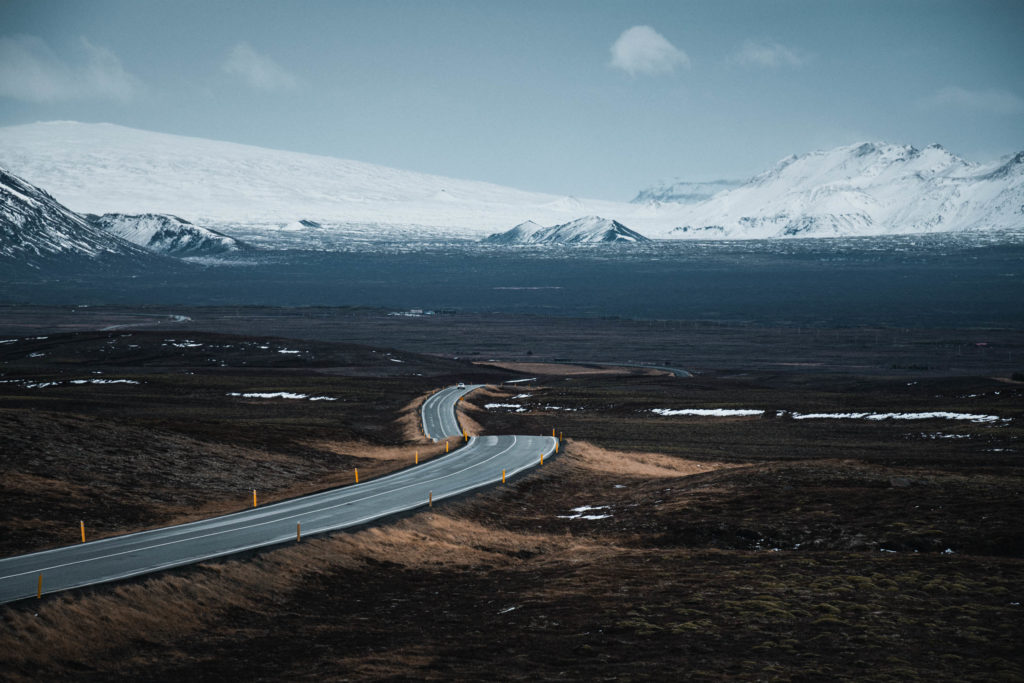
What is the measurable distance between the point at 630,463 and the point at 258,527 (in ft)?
91.1

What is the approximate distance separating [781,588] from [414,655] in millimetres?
11839

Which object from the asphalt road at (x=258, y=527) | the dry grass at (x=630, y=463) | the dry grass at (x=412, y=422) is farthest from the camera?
the dry grass at (x=412, y=422)

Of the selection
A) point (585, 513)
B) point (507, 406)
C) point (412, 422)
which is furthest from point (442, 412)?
point (585, 513)

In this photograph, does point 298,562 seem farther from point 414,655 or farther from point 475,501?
point 475,501

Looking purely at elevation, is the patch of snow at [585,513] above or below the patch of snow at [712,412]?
above

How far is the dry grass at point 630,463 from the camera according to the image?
56688 mm

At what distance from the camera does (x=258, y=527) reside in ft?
121

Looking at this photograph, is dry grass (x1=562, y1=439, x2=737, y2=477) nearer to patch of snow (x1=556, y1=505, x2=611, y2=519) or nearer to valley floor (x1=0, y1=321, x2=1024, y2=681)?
valley floor (x1=0, y1=321, x2=1024, y2=681)

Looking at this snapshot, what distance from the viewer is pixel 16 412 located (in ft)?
174

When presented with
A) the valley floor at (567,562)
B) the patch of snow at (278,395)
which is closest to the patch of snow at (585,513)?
the valley floor at (567,562)

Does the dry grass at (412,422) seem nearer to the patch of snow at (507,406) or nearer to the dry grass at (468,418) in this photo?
the dry grass at (468,418)

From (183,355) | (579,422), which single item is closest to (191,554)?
(579,422)

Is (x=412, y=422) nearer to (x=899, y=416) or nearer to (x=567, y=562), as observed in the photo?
(x=899, y=416)

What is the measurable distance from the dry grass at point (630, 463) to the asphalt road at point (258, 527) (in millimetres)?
2024
